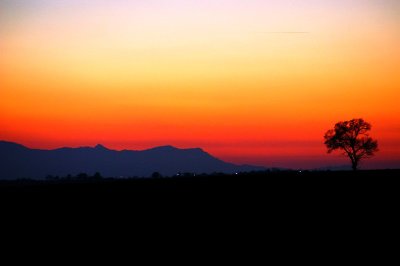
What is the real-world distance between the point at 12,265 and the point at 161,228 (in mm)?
6206

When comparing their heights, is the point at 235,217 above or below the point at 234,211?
below

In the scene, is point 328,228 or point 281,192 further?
point 281,192

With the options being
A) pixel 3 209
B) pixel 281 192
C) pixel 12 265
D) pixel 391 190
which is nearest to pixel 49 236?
pixel 12 265

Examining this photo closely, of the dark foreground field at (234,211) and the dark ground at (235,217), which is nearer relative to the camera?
the dark ground at (235,217)

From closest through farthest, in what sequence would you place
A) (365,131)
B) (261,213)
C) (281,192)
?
(261,213) < (281,192) < (365,131)

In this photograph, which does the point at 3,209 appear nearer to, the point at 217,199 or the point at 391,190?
the point at 217,199

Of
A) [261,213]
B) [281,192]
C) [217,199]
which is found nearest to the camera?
[261,213]

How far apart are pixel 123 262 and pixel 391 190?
17.0 meters

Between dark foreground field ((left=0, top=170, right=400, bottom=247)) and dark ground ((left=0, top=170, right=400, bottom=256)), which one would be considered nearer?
dark ground ((left=0, top=170, right=400, bottom=256))

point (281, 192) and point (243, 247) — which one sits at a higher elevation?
point (281, 192)

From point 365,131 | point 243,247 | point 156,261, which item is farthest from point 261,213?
point 365,131

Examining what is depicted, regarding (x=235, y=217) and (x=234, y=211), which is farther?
(x=234, y=211)

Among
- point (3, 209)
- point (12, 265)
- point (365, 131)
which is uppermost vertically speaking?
point (365, 131)

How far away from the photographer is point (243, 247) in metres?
18.0
